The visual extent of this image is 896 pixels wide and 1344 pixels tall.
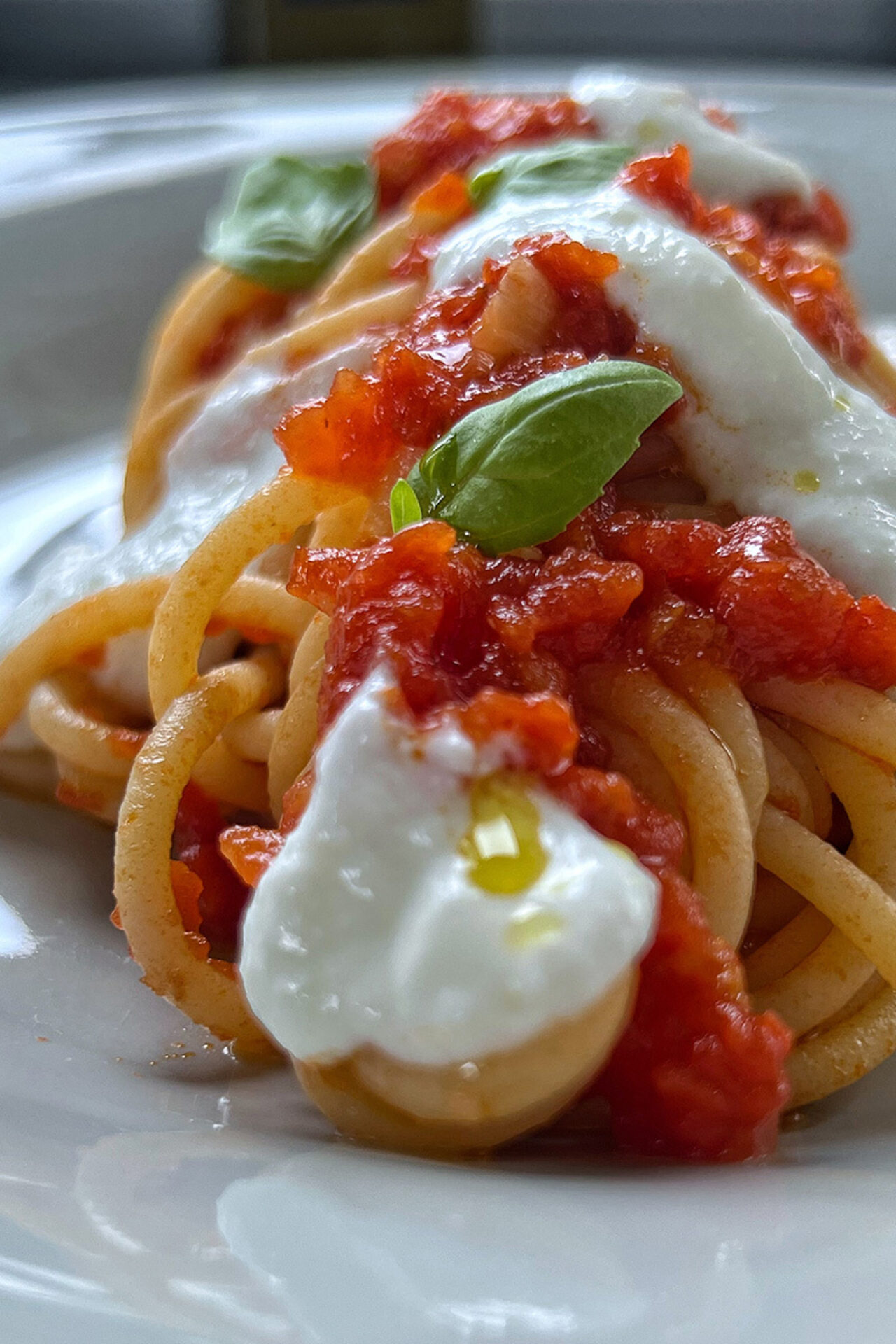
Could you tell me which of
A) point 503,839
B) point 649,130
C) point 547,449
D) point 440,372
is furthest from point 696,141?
point 503,839

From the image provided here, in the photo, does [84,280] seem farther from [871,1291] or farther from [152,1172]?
[871,1291]

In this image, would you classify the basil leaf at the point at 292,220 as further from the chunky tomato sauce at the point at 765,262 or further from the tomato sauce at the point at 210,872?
the tomato sauce at the point at 210,872

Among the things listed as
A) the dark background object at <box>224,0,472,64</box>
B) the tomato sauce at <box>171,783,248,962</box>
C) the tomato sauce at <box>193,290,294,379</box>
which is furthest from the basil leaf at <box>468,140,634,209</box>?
the dark background object at <box>224,0,472,64</box>

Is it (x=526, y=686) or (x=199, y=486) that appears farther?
(x=199, y=486)

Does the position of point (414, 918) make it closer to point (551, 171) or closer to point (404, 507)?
point (404, 507)

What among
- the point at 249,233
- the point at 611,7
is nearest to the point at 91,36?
the point at 611,7

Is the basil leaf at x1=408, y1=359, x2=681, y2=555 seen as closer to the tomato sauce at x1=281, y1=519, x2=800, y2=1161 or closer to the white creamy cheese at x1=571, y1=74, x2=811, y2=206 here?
the tomato sauce at x1=281, y1=519, x2=800, y2=1161

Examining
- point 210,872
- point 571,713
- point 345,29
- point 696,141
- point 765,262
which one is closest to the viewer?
point 571,713
